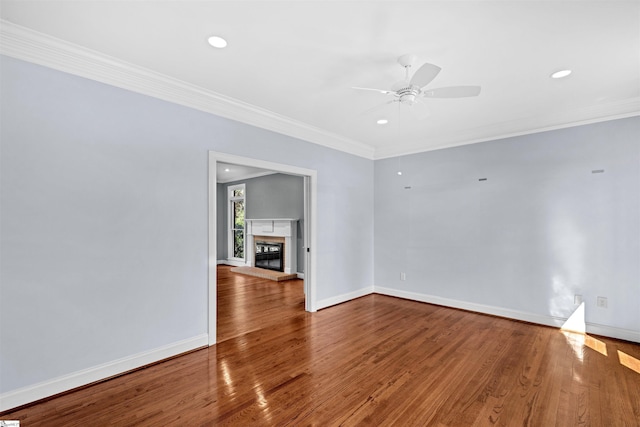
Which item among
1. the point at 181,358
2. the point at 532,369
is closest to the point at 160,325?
the point at 181,358

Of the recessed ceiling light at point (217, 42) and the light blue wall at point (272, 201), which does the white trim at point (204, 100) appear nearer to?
the recessed ceiling light at point (217, 42)

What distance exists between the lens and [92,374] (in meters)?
2.44

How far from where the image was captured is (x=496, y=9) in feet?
6.20

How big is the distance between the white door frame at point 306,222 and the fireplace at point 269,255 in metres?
2.96

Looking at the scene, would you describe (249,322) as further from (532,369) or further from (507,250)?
(507,250)

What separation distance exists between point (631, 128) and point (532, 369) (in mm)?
2958

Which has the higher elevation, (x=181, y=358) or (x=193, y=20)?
(x=193, y=20)

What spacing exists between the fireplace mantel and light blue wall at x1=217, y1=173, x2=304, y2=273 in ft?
0.32

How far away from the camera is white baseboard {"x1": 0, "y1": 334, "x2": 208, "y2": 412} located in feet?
6.97

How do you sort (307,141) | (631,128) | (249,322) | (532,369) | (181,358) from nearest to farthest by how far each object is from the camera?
1. (532,369)
2. (181,358)
3. (631,128)
4. (249,322)
5. (307,141)

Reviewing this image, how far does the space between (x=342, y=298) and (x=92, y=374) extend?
3314mm

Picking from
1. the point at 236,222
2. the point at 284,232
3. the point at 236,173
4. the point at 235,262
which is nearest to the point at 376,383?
the point at 284,232

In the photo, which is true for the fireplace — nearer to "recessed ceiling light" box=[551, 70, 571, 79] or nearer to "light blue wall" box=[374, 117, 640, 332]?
"light blue wall" box=[374, 117, 640, 332]

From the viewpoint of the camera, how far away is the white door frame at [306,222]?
3.21 meters
